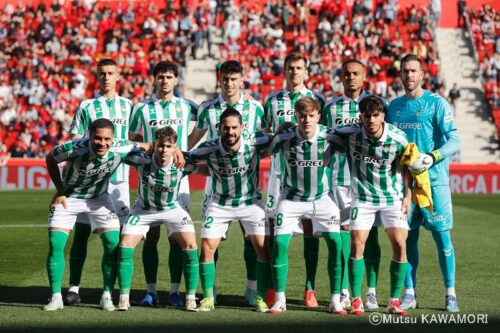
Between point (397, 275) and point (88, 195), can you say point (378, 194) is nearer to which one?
point (397, 275)

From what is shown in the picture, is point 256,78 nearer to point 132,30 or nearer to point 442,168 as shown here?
point 132,30

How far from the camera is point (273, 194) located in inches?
353

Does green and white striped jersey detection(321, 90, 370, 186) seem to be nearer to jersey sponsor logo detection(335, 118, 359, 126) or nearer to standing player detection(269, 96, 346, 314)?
jersey sponsor logo detection(335, 118, 359, 126)

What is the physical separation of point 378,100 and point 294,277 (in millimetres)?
2948

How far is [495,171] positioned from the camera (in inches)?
1016

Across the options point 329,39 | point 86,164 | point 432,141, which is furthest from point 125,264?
point 329,39

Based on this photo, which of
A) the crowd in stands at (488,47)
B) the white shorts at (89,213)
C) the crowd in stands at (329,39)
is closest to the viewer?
the white shorts at (89,213)

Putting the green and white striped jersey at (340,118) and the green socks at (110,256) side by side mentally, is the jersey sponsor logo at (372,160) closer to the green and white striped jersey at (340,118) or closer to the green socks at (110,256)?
the green and white striped jersey at (340,118)

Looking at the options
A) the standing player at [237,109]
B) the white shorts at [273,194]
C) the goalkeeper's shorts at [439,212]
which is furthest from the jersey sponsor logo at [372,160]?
the standing player at [237,109]

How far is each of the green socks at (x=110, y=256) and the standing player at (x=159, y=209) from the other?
0.18m

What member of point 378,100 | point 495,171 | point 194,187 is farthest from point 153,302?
point 495,171

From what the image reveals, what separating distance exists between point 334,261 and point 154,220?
65.3 inches

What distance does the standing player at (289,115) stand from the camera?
8.77 meters

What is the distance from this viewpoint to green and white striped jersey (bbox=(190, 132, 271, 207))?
8.23m
